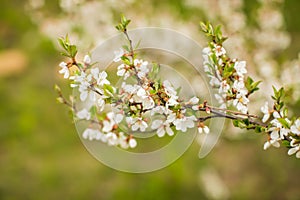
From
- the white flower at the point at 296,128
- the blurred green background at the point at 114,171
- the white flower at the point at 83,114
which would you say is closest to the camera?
the white flower at the point at 296,128

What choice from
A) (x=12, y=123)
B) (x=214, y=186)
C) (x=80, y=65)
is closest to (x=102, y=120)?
(x=80, y=65)

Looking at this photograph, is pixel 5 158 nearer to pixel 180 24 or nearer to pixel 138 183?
pixel 138 183

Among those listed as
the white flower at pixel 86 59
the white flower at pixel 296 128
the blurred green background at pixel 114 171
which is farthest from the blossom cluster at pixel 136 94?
the blurred green background at pixel 114 171

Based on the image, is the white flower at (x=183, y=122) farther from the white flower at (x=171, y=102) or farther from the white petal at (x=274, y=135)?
the white petal at (x=274, y=135)

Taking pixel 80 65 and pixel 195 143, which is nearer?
pixel 80 65

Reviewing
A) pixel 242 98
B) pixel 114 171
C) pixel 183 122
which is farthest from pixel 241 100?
pixel 114 171

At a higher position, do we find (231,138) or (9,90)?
(9,90)
